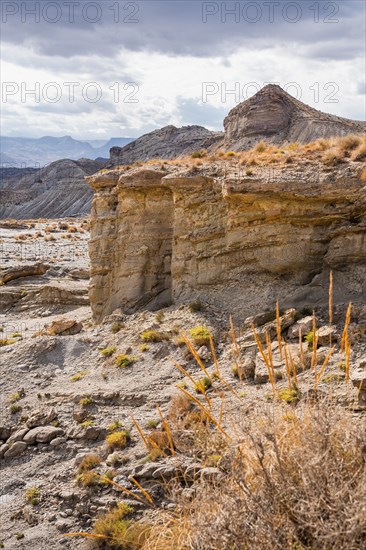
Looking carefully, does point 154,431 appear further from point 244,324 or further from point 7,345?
point 7,345

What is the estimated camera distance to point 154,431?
34.9ft

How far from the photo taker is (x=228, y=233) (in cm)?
1625

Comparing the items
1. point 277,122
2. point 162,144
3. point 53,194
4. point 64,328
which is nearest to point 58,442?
point 64,328

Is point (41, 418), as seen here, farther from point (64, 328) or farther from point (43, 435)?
point (64, 328)

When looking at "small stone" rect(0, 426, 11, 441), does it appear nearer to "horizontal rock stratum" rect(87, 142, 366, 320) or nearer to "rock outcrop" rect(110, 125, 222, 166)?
"horizontal rock stratum" rect(87, 142, 366, 320)

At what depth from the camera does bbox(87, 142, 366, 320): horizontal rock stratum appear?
14.5 metres

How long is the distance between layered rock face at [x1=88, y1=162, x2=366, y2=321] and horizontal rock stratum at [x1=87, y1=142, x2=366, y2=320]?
29 millimetres

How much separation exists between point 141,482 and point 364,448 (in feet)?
16.1

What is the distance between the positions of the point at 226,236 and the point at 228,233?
147 millimetres

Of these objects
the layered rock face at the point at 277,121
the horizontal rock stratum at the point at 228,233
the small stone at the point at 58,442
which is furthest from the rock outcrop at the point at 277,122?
the small stone at the point at 58,442

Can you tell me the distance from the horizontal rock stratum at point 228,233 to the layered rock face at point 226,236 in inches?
1.2

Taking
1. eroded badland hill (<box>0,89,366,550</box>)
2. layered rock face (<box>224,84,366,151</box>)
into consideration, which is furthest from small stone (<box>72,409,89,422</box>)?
layered rock face (<box>224,84,366,151</box>)

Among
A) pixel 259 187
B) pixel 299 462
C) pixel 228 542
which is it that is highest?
pixel 259 187

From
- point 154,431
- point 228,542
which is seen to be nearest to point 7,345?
point 154,431
